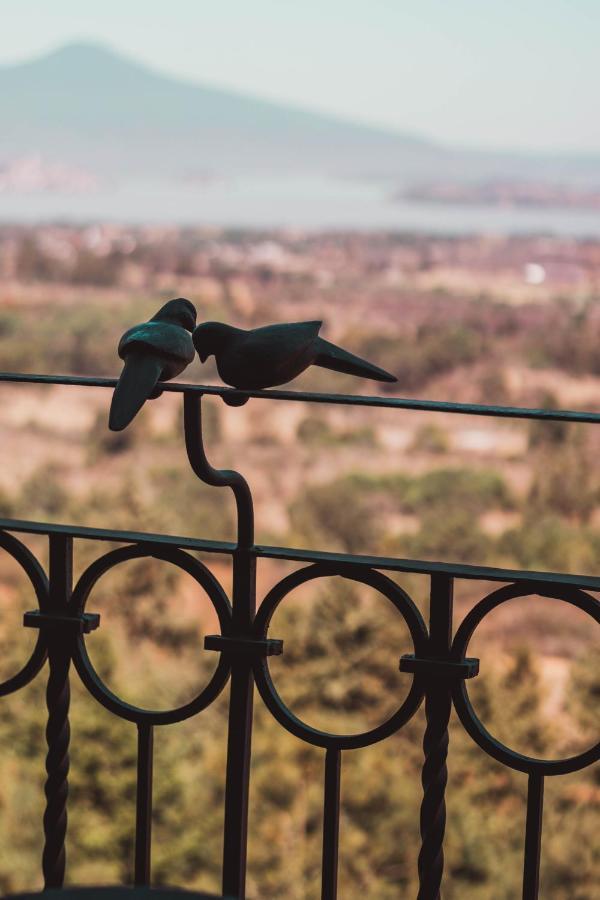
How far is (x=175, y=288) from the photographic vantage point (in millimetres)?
55156

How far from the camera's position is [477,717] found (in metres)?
1.11

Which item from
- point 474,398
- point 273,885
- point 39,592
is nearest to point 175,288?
point 474,398

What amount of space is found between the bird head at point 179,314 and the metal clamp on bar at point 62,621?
0.31 metres

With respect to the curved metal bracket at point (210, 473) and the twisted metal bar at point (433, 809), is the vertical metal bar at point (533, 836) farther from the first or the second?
the curved metal bracket at point (210, 473)

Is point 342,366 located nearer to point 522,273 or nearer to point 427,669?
point 427,669

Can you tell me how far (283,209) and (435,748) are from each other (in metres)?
82.9

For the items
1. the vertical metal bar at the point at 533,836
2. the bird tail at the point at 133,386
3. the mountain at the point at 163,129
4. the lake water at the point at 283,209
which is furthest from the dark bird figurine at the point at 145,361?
the mountain at the point at 163,129

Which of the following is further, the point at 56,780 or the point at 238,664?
the point at 56,780

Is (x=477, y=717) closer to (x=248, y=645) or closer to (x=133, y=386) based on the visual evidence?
(x=248, y=645)

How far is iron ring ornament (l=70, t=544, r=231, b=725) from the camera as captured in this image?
1182 millimetres

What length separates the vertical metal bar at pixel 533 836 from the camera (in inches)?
45.3

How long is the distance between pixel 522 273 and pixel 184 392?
5793 cm

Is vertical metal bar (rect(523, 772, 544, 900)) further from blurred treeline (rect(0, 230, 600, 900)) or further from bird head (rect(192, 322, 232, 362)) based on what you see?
blurred treeline (rect(0, 230, 600, 900))

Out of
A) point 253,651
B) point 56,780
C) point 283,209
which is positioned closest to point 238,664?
point 253,651
